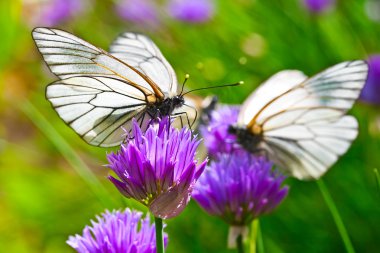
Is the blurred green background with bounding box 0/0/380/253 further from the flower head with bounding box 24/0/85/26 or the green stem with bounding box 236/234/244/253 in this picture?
the green stem with bounding box 236/234/244/253

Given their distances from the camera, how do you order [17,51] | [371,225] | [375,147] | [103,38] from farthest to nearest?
[17,51] → [103,38] → [375,147] → [371,225]

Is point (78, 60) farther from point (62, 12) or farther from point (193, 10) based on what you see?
point (62, 12)

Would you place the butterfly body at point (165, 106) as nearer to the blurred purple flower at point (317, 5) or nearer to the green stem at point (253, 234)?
the green stem at point (253, 234)

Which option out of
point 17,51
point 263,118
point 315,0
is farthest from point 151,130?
point 17,51

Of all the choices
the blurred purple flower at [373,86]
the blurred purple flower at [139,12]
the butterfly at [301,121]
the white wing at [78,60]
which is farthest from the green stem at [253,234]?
the blurred purple flower at [139,12]

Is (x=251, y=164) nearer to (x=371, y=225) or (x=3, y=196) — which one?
(x=371, y=225)

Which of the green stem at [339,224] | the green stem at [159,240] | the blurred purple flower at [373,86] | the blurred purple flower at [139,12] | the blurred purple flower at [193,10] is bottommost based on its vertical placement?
the green stem at [339,224]
